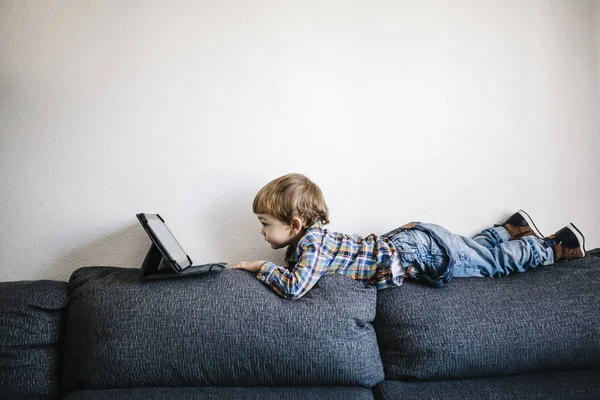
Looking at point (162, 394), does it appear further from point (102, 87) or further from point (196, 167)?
point (102, 87)

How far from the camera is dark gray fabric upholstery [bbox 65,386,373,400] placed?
3.84 feet

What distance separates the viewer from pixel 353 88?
1.69 metres

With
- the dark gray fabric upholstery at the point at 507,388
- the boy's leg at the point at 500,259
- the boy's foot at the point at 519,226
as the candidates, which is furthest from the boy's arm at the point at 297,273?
the boy's foot at the point at 519,226

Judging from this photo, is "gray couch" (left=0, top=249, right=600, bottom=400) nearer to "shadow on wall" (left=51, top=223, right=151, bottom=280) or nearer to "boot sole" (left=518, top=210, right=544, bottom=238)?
"shadow on wall" (left=51, top=223, right=151, bottom=280)

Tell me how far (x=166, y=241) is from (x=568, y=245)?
1.39m

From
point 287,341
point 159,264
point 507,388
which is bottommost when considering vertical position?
point 507,388

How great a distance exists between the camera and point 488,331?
4.22 feet

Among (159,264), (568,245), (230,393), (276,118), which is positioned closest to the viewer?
(230,393)

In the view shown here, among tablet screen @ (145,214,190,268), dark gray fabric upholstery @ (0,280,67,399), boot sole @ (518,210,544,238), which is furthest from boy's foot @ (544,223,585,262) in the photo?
dark gray fabric upholstery @ (0,280,67,399)

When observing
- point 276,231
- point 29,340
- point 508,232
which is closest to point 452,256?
point 508,232

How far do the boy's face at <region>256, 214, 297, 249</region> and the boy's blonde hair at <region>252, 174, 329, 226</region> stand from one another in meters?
0.02

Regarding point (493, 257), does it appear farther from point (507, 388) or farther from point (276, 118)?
point (276, 118)

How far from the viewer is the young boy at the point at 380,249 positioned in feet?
4.71

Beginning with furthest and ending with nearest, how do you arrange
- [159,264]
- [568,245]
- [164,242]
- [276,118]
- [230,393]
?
1. [276,118]
2. [568,245]
3. [159,264]
4. [164,242]
5. [230,393]
